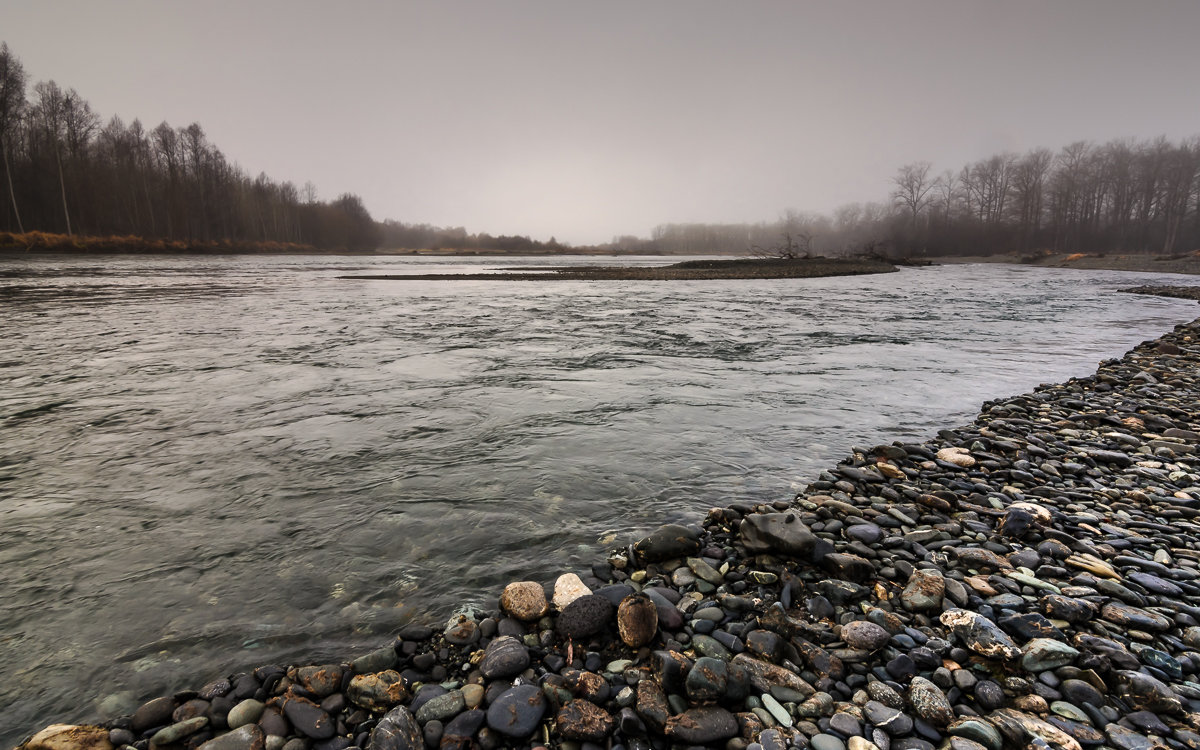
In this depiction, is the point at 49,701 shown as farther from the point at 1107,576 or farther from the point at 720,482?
the point at 1107,576

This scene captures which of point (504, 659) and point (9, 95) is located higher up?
point (9, 95)

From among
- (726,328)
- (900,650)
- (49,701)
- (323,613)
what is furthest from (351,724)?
(726,328)

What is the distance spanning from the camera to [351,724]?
199 cm

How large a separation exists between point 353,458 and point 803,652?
3992mm

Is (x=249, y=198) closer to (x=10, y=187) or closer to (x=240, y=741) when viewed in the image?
(x=10, y=187)

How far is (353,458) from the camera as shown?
15.5 feet

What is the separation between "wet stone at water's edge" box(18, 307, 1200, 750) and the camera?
1.89 m

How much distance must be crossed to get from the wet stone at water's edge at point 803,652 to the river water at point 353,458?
322mm

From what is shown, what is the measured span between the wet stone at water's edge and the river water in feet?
1.06

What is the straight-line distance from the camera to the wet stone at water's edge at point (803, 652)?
1.89m

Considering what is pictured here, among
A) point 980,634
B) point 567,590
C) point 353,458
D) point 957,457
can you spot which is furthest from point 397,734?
point 957,457

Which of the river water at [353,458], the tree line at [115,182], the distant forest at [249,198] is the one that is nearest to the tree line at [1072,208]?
the distant forest at [249,198]

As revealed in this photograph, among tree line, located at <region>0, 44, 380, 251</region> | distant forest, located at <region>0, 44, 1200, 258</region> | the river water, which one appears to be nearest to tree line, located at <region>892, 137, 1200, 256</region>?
distant forest, located at <region>0, 44, 1200, 258</region>

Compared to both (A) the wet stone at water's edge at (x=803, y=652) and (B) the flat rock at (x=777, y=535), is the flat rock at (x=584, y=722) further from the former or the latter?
(B) the flat rock at (x=777, y=535)
